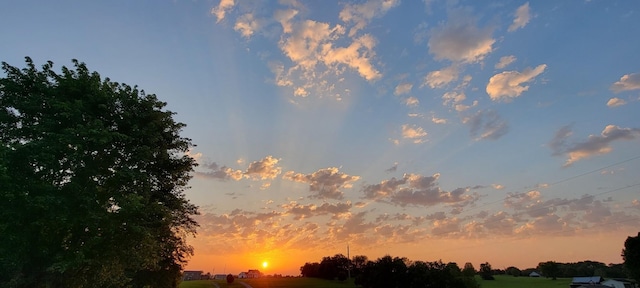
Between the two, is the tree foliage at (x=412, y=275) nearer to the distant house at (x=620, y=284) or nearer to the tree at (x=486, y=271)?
the distant house at (x=620, y=284)

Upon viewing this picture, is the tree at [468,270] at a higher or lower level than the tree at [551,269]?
higher

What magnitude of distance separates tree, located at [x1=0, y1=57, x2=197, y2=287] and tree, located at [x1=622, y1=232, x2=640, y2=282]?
97.2 metres

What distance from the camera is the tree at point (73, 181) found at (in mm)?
24297

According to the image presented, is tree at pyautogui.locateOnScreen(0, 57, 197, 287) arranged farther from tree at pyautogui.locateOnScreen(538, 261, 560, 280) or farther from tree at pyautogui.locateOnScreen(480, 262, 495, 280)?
tree at pyautogui.locateOnScreen(538, 261, 560, 280)

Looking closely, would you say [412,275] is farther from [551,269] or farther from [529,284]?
[551,269]

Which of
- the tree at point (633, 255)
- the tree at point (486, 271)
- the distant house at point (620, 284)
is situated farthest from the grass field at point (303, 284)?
the tree at point (633, 255)

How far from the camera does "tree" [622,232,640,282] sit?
8194cm

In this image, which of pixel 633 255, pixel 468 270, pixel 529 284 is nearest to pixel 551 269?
pixel 529 284

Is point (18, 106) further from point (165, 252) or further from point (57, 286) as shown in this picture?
point (165, 252)

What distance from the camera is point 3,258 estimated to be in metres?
23.9

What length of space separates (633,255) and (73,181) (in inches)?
4109

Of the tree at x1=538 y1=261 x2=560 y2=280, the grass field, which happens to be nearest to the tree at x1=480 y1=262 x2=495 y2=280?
the tree at x1=538 y1=261 x2=560 y2=280

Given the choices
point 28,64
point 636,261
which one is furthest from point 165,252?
point 636,261

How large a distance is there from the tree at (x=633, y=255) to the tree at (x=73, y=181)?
97237 mm
